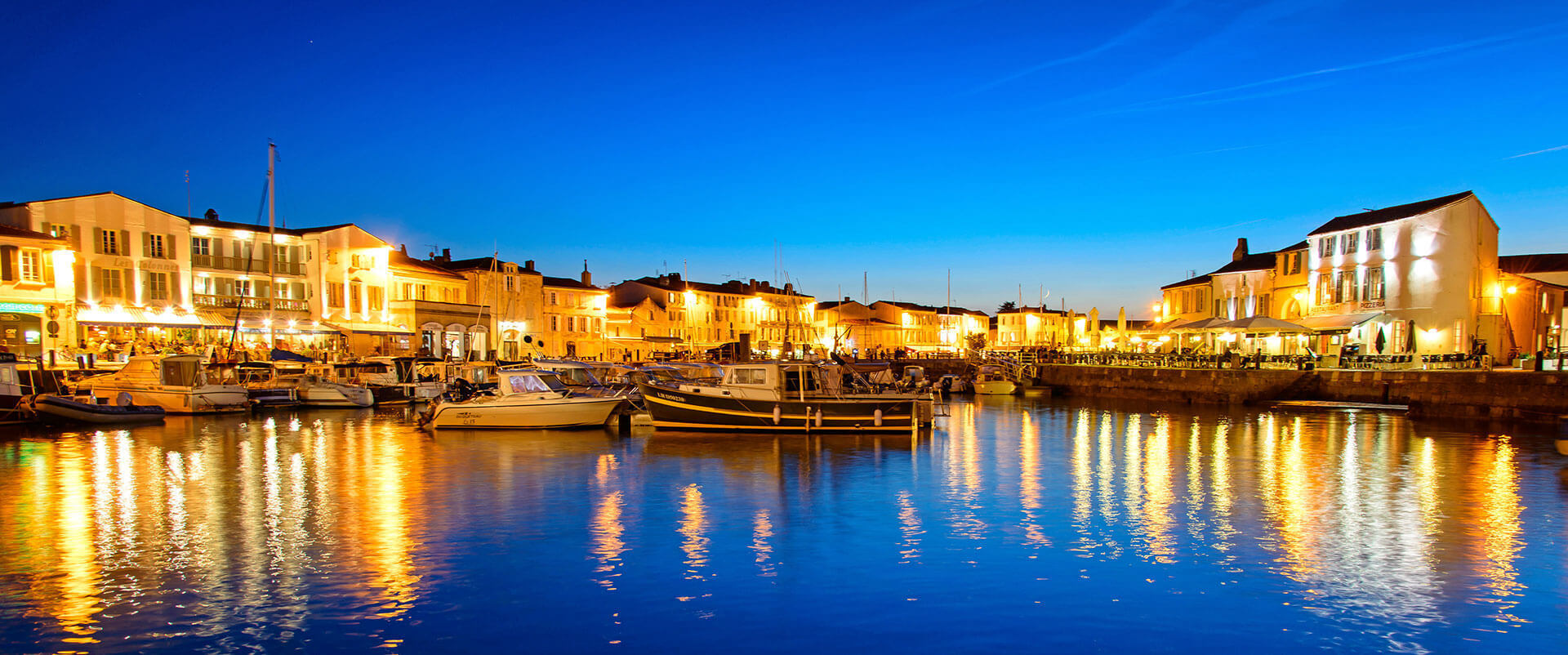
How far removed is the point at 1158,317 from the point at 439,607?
2565 inches

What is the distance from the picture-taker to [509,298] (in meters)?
70.4

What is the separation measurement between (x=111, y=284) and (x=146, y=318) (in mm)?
→ 2457

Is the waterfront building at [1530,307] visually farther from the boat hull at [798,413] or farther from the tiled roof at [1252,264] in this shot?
the boat hull at [798,413]

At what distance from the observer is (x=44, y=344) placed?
1661 inches

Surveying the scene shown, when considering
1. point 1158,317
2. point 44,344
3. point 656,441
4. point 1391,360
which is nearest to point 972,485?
point 656,441

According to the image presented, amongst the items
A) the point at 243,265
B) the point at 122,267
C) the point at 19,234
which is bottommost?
the point at 122,267

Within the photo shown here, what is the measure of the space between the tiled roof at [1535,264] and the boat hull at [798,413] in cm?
4158

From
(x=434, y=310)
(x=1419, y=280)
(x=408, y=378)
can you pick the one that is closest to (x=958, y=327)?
(x=434, y=310)

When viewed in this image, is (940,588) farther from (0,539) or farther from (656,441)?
(656,441)

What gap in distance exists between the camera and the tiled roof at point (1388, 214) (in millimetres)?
43250

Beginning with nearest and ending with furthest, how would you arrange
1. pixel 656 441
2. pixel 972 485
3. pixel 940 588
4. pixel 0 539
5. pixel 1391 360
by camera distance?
pixel 940 588 < pixel 0 539 < pixel 972 485 < pixel 656 441 < pixel 1391 360

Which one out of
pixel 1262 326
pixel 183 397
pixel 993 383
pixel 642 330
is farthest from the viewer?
pixel 642 330

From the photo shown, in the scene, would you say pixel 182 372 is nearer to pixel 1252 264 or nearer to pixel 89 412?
pixel 89 412

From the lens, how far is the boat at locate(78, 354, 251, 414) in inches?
1432
